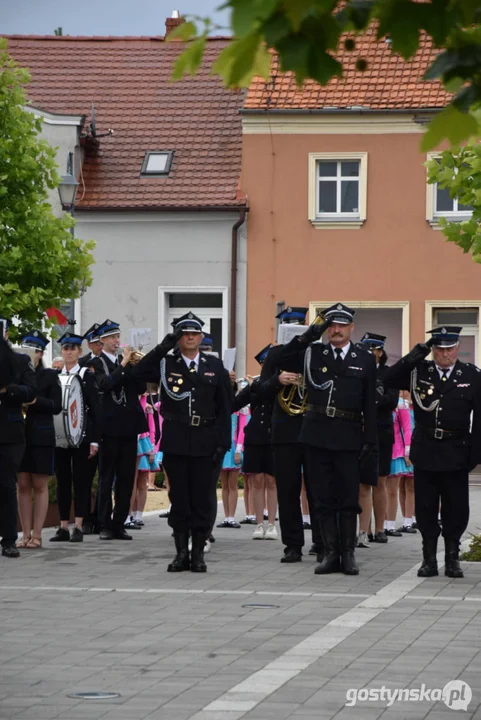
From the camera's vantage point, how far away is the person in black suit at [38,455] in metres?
13.9

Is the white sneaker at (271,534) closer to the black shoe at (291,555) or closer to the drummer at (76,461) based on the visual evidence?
the drummer at (76,461)

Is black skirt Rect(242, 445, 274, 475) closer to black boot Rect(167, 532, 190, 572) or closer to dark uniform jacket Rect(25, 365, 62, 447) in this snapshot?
dark uniform jacket Rect(25, 365, 62, 447)

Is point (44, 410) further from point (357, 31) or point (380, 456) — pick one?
point (357, 31)

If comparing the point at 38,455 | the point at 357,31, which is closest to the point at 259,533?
the point at 38,455

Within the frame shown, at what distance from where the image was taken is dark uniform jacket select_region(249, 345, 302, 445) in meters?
13.3

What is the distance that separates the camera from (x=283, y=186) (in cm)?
3253

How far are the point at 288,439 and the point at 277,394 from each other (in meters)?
0.42

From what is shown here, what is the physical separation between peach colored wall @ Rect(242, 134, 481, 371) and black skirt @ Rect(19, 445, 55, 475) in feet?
62.1

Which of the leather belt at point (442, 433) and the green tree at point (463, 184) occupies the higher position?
the green tree at point (463, 184)

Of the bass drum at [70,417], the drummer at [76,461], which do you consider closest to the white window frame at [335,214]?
the drummer at [76,461]

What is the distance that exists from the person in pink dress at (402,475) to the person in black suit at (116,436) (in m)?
2.70

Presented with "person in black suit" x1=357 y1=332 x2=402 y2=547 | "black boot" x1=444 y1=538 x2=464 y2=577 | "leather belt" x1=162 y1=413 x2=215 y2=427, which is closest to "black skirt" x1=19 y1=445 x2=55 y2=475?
"leather belt" x1=162 y1=413 x2=215 y2=427

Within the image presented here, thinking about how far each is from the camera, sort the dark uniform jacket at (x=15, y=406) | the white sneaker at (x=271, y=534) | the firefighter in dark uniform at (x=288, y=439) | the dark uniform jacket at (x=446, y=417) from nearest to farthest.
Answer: the dark uniform jacket at (x=446, y=417)
the dark uniform jacket at (x=15, y=406)
the firefighter in dark uniform at (x=288, y=439)
the white sneaker at (x=271, y=534)

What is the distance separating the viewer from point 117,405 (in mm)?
14969
